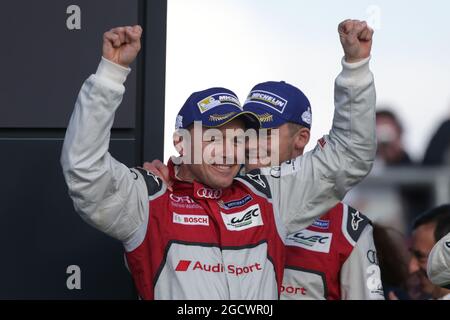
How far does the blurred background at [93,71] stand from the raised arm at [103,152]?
740 millimetres

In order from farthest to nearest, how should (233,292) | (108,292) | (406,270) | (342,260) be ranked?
(406,270) → (108,292) → (342,260) → (233,292)

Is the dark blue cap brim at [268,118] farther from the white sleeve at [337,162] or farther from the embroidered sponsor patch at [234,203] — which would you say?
the embroidered sponsor patch at [234,203]

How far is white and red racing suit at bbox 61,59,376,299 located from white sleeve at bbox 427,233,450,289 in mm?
288

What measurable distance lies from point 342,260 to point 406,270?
4.03 ft

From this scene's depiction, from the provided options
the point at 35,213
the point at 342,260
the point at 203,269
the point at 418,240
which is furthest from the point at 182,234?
the point at 418,240

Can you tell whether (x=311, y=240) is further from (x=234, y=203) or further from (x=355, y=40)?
(x=355, y=40)

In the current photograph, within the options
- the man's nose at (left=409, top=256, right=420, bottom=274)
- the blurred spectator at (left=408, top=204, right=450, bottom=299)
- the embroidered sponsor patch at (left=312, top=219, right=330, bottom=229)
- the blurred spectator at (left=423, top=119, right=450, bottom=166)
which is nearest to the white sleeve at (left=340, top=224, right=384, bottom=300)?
the embroidered sponsor patch at (left=312, top=219, right=330, bottom=229)

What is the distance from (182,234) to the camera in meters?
3.21

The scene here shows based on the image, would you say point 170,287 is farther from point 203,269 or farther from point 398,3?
point 398,3

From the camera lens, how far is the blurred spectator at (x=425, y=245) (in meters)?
4.47

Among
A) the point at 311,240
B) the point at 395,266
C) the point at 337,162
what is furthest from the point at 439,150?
the point at 337,162

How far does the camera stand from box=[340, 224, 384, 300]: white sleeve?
11.6 feet

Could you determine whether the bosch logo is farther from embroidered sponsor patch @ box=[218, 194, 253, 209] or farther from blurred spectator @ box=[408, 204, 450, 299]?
blurred spectator @ box=[408, 204, 450, 299]

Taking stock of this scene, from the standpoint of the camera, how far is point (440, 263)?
3217mm
